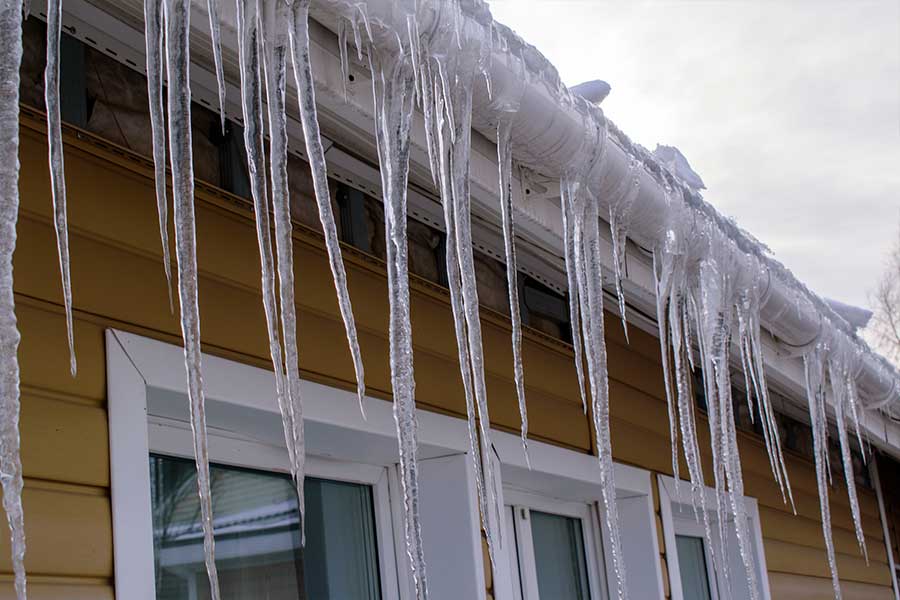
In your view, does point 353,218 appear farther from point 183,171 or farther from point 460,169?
point 183,171

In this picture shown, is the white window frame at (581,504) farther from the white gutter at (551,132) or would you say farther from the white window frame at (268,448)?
the white gutter at (551,132)

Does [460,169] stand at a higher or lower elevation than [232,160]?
lower

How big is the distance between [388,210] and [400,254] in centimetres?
7

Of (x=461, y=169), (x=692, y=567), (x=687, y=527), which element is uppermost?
(x=461, y=169)

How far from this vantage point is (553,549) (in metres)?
3.54

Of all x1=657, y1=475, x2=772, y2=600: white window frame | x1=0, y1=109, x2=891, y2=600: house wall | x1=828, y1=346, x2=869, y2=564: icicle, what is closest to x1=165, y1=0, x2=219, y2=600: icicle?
x1=0, y1=109, x2=891, y2=600: house wall

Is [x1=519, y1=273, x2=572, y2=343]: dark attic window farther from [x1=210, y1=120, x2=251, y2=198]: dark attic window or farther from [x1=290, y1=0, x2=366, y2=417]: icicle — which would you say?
[x1=290, y1=0, x2=366, y2=417]: icicle

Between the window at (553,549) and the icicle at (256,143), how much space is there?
6.19 ft

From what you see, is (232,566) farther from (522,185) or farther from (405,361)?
(522,185)

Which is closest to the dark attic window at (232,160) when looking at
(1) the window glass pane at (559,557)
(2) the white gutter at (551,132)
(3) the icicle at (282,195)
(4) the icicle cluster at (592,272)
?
(2) the white gutter at (551,132)

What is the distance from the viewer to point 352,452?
257 centimetres

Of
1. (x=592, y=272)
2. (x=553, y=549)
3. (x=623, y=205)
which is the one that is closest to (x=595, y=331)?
(x=592, y=272)

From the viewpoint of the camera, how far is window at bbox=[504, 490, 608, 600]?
3279 mm

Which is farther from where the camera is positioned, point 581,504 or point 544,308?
point 581,504
